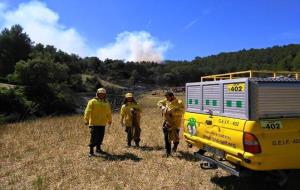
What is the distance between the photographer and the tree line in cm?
4234

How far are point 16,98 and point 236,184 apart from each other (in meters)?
35.0

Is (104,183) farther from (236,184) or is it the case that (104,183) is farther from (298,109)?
(298,109)

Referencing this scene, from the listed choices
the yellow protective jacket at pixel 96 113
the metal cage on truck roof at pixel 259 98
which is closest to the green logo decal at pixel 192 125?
the metal cage on truck roof at pixel 259 98

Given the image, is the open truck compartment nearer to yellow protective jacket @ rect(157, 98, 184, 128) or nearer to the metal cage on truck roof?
the metal cage on truck roof

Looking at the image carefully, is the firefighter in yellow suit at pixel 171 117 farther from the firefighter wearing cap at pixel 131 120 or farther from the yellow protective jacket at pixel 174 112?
the firefighter wearing cap at pixel 131 120

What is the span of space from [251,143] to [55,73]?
56.3m

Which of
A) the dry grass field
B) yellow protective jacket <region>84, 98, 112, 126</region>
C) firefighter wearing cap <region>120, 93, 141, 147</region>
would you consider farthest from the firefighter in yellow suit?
firefighter wearing cap <region>120, 93, 141, 147</region>

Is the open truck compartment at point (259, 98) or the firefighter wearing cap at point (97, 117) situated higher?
the open truck compartment at point (259, 98)

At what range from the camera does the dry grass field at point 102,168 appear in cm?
841

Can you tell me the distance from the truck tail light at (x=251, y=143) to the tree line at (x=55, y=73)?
26303 mm

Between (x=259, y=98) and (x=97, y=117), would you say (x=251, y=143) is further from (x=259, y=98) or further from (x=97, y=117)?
(x=97, y=117)

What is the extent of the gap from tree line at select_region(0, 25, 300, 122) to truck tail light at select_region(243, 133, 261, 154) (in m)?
26.3

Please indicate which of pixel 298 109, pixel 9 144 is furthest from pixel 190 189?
pixel 9 144

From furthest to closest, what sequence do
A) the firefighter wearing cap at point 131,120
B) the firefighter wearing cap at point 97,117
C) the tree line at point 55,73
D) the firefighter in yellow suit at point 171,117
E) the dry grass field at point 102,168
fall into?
1. the tree line at point 55,73
2. the firefighter wearing cap at point 131,120
3. the firefighter wearing cap at point 97,117
4. the firefighter in yellow suit at point 171,117
5. the dry grass field at point 102,168
